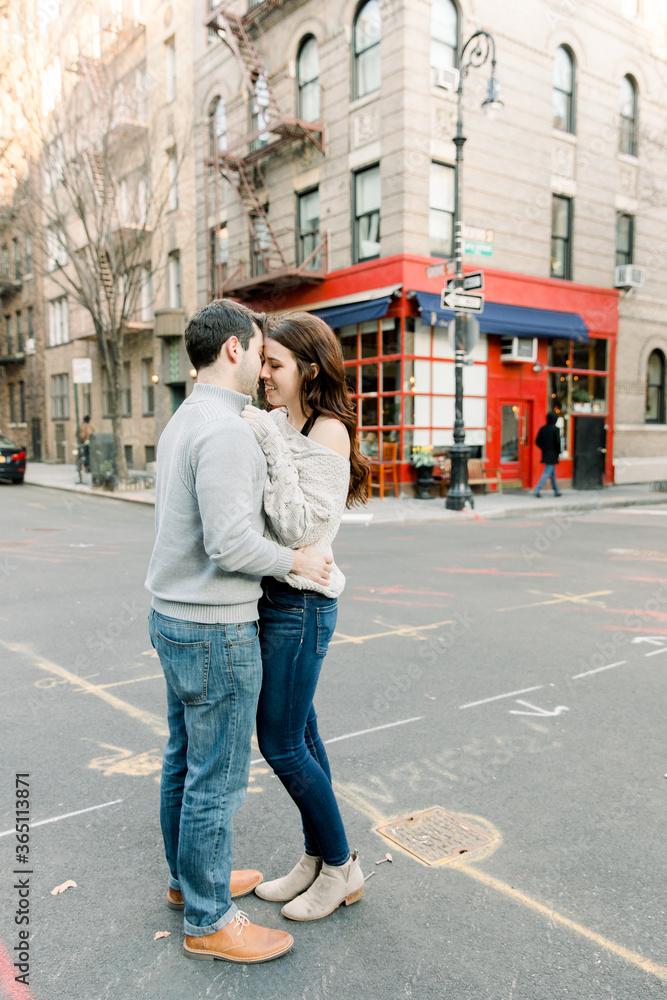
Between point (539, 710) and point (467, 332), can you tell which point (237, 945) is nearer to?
point (539, 710)

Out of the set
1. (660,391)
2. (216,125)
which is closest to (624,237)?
(660,391)

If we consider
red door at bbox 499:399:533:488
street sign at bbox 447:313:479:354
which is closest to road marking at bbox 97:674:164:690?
street sign at bbox 447:313:479:354

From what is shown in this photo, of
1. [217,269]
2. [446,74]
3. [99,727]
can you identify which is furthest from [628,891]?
[217,269]

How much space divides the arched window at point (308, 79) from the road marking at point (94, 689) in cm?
1761

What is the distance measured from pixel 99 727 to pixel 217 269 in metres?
20.7

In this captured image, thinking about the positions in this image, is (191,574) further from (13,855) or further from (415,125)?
(415,125)

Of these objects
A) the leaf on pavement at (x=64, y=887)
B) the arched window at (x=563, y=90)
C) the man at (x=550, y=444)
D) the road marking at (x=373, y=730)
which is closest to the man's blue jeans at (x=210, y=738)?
the leaf on pavement at (x=64, y=887)

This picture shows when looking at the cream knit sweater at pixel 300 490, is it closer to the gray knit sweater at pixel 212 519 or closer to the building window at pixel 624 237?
the gray knit sweater at pixel 212 519

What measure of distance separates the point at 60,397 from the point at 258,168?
16.8m

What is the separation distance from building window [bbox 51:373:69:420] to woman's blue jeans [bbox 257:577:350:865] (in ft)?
108

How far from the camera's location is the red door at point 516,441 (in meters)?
19.6

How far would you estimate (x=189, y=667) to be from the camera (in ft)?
7.41

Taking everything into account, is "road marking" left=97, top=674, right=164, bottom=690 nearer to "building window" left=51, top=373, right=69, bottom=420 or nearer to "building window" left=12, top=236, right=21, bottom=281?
"building window" left=51, top=373, right=69, bottom=420

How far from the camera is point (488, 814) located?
3.24 m
